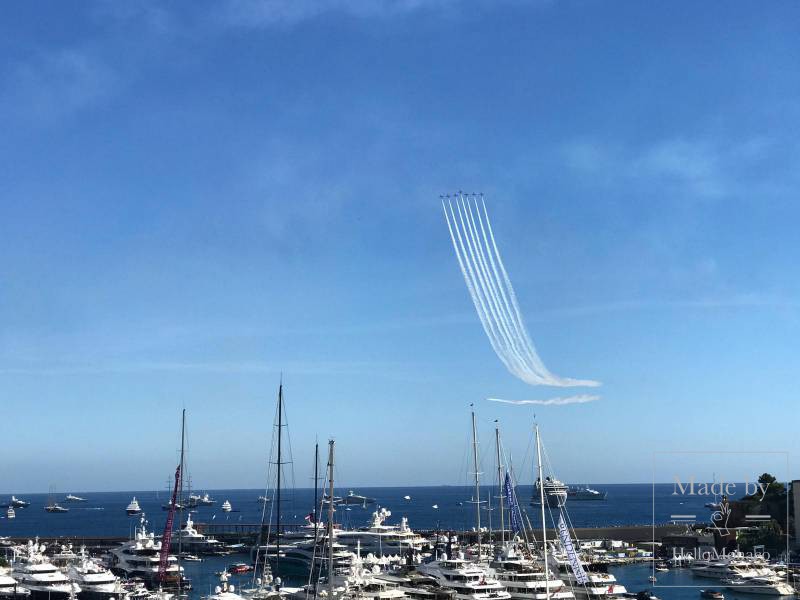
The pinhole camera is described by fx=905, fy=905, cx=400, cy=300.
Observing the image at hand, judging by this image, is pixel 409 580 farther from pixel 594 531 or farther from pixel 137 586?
pixel 594 531

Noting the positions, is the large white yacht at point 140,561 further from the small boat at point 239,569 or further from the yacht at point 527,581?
the yacht at point 527,581

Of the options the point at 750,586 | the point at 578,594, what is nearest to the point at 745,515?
the point at 750,586

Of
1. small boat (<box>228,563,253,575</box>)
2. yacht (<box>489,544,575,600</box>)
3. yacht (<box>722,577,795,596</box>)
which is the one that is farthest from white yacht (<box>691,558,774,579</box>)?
small boat (<box>228,563,253,575</box>)

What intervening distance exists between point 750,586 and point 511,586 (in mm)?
29769

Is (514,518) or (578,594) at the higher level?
(514,518)

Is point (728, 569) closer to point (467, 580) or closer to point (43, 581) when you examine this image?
point (467, 580)

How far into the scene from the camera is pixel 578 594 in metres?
72.2

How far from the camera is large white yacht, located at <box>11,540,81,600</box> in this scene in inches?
2761

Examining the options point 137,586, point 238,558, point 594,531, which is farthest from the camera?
point 594,531

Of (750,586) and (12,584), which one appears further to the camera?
(750,586)

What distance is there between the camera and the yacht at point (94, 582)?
2822 inches

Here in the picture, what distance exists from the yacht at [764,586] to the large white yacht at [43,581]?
6042cm

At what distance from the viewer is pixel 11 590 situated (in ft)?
231

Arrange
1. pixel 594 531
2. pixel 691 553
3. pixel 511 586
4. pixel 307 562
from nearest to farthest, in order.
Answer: pixel 511 586 < pixel 307 562 < pixel 691 553 < pixel 594 531
